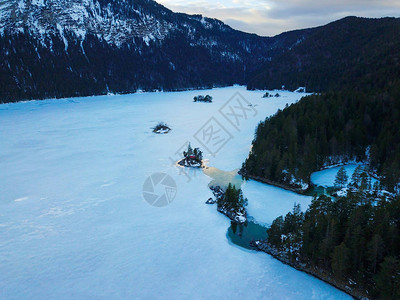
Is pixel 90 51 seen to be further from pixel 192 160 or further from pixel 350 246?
pixel 350 246

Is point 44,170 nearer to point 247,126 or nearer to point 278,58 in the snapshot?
point 247,126

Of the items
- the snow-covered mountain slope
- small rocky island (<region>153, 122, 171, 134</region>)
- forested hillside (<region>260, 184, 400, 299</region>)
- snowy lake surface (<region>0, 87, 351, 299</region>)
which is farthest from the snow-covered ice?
the snow-covered mountain slope

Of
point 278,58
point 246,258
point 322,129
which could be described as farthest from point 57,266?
point 278,58

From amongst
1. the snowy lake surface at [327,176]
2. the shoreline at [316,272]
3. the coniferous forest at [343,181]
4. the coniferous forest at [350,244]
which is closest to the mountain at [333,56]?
the coniferous forest at [343,181]

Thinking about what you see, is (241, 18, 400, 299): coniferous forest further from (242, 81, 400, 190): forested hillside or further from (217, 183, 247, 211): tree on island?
(217, 183, 247, 211): tree on island

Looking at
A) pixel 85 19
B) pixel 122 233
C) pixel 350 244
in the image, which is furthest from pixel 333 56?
pixel 122 233
